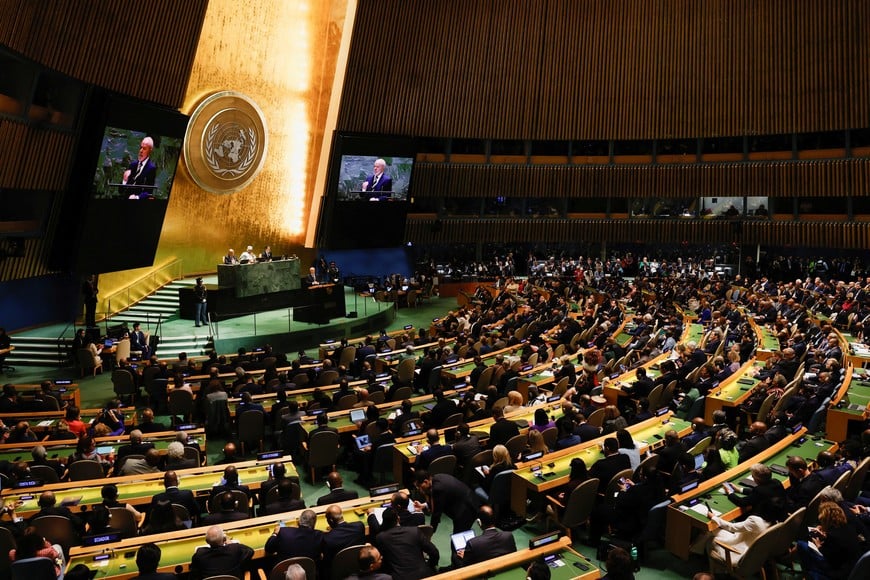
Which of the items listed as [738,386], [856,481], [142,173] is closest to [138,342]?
[142,173]

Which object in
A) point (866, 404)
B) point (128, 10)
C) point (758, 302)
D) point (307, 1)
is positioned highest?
point (307, 1)

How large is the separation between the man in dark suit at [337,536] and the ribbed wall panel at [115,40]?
11995 millimetres

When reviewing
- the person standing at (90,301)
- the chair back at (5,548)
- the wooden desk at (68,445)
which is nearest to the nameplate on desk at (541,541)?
A: the chair back at (5,548)

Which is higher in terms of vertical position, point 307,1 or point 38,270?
point 307,1

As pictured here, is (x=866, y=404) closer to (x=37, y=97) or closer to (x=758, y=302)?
(x=758, y=302)

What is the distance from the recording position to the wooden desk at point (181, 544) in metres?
5.55

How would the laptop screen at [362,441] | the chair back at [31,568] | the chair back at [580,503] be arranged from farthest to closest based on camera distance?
the laptop screen at [362,441] → the chair back at [580,503] → the chair back at [31,568]

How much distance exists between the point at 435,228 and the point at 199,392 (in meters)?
19.3

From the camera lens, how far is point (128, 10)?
1641 centimetres

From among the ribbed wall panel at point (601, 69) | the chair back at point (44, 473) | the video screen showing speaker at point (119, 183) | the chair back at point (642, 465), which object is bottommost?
the chair back at point (44, 473)

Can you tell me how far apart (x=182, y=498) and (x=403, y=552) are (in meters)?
2.45

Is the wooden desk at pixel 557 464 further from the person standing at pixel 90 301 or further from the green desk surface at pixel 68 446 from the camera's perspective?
the person standing at pixel 90 301

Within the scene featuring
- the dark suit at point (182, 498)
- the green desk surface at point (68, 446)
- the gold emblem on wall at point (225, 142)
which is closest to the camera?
the dark suit at point (182, 498)

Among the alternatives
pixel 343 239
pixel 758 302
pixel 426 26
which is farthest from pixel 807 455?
pixel 426 26
